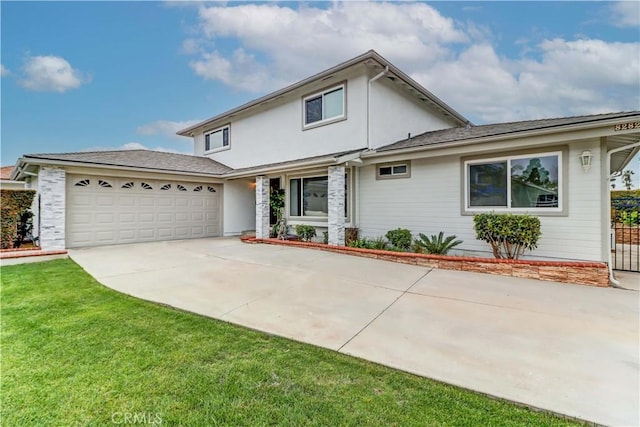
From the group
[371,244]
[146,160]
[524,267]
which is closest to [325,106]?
[371,244]

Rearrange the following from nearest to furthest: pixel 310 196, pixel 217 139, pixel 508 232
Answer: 1. pixel 508 232
2. pixel 310 196
3. pixel 217 139

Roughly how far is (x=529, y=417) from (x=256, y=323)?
3.00 meters

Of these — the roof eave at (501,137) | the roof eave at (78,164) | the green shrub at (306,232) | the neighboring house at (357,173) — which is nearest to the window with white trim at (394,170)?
the neighboring house at (357,173)

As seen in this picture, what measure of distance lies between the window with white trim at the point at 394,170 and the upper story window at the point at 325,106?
240 cm

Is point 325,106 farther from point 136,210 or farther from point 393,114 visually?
point 136,210

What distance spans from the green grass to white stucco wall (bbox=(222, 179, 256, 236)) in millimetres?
10404

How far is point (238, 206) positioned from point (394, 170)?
27.6 feet

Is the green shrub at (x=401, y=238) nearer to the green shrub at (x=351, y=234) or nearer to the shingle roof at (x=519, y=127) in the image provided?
the green shrub at (x=351, y=234)

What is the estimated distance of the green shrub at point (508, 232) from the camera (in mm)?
6578

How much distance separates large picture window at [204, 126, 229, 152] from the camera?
1560 cm

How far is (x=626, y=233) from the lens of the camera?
12359 mm

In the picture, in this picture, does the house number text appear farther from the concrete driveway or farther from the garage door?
the garage door

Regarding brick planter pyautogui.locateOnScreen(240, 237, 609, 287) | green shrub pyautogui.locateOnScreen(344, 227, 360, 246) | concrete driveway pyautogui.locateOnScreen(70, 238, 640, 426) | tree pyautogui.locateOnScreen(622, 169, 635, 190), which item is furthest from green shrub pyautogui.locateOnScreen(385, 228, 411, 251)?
tree pyautogui.locateOnScreen(622, 169, 635, 190)

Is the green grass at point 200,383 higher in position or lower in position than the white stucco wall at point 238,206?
lower
